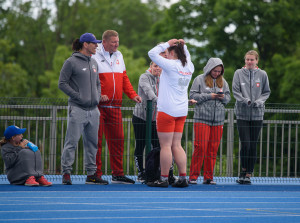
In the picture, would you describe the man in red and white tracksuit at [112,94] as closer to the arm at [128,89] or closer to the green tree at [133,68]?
the arm at [128,89]

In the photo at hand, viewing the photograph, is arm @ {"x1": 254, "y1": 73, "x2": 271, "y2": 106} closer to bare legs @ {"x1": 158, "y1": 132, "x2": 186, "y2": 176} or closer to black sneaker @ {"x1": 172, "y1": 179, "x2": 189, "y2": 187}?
bare legs @ {"x1": 158, "y1": 132, "x2": 186, "y2": 176}

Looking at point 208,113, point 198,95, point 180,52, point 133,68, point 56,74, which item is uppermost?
point 133,68

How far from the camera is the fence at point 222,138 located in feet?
30.0

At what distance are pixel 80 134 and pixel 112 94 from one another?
71 centimetres

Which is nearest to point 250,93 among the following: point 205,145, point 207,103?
point 207,103

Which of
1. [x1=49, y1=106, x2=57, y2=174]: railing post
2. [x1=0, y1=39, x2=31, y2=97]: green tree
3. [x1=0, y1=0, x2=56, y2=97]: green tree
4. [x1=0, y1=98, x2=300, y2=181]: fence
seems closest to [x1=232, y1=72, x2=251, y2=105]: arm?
[x1=0, y1=98, x2=300, y2=181]: fence

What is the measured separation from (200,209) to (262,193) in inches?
73.3

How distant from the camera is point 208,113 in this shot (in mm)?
8555

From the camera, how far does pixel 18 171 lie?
8.01m

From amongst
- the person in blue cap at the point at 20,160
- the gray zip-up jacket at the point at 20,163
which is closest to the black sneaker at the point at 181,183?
the person in blue cap at the point at 20,160

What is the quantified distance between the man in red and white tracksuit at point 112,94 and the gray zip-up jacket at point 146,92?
252mm

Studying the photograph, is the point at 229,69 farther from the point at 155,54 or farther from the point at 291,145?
the point at 155,54

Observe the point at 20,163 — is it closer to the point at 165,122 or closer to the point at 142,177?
the point at 142,177

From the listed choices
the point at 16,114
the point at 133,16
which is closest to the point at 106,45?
the point at 16,114
